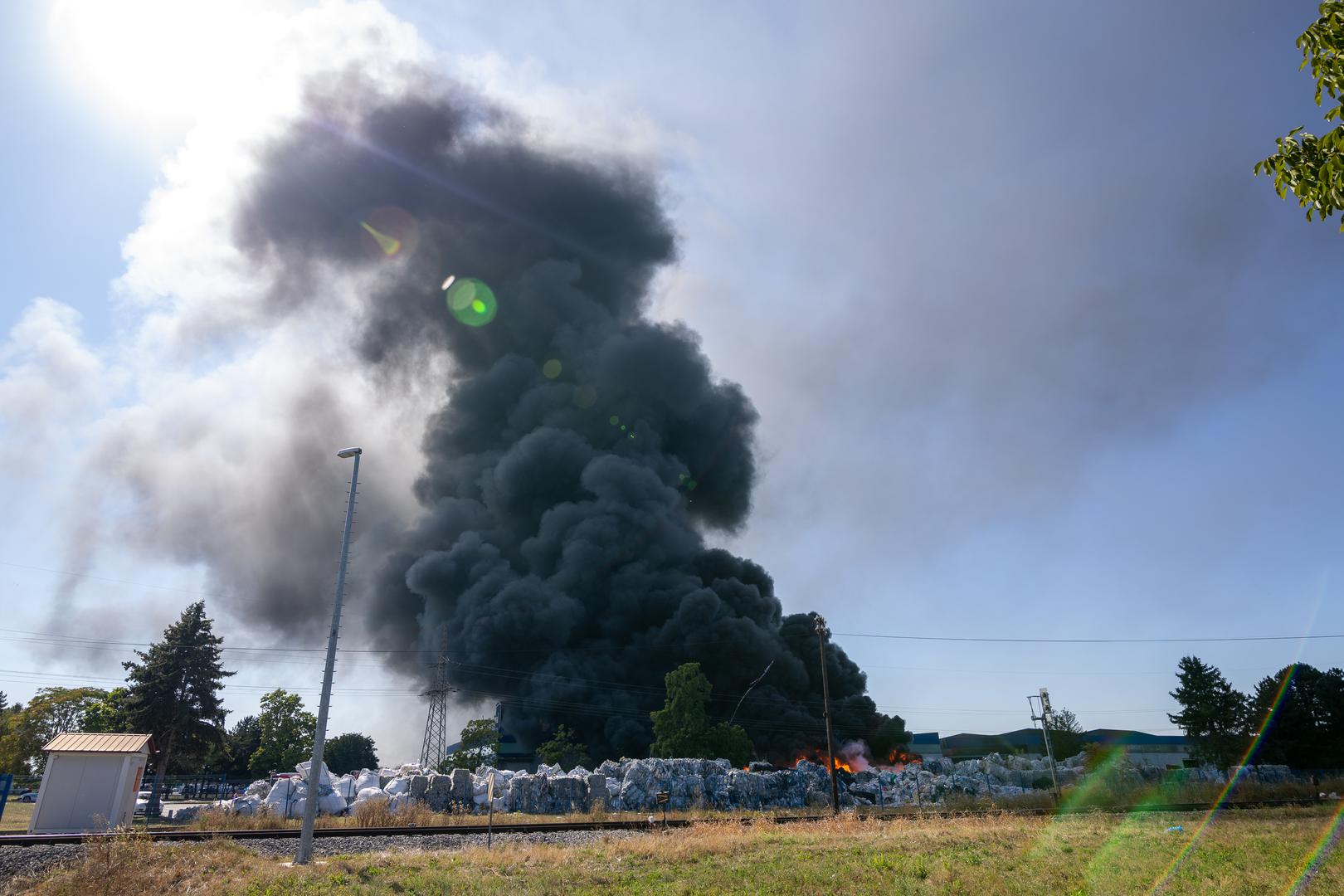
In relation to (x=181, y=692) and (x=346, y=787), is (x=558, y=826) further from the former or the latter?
(x=181, y=692)

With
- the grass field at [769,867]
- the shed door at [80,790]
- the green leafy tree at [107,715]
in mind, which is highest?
the green leafy tree at [107,715]

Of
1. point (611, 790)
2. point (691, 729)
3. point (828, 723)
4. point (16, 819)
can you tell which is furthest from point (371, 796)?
point (691, 729)

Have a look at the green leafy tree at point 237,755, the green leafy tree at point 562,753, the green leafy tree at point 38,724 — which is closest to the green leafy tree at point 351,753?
the green leafy tree at point 237,755

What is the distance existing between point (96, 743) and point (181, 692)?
34.4 metres

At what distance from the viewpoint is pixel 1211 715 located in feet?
203

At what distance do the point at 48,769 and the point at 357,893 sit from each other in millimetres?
17789

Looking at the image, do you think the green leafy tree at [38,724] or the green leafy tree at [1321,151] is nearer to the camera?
the green leafy tree at [1321,151]

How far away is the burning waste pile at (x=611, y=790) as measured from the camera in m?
30.8

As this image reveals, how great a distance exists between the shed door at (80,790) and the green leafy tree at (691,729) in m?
33.8

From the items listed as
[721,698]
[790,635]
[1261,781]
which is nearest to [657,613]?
[721,698]

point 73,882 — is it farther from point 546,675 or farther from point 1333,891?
point 546,675

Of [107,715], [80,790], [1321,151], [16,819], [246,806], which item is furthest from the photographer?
[107,715]

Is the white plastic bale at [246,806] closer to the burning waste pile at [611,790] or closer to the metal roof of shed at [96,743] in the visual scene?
the burning waste pile at [611,790]

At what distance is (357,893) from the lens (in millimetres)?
12453
